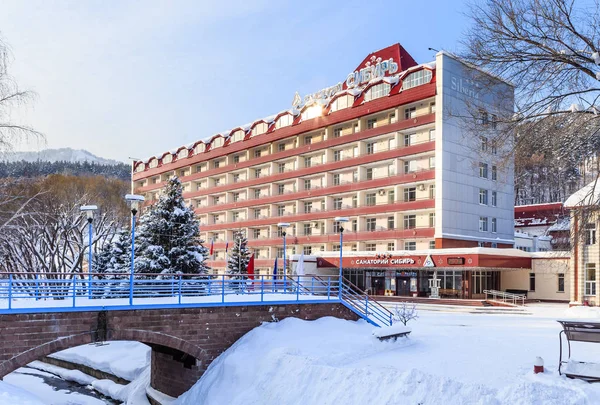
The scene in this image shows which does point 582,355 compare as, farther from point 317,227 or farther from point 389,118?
point 317,227

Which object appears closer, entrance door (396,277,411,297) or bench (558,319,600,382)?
bench (558,319,600,382)

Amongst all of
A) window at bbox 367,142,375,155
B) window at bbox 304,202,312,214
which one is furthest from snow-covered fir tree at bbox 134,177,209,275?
window at bbox 304,202,312,214

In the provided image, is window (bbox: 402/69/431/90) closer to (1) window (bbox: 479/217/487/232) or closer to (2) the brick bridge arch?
(1) window (bbox: 479/217/487/232)

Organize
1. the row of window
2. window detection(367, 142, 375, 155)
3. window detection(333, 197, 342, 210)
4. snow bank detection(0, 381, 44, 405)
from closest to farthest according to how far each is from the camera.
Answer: snow bank detection(0, 381, 44, 405) < the row of window < window detection(367, 142, 375, 155) < window detection(333, 197, 342, 210)

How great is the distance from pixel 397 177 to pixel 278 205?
18.8 metres

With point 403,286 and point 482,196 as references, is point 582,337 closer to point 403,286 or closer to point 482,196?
point 403,286

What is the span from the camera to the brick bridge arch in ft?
52.7

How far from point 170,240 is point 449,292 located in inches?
958

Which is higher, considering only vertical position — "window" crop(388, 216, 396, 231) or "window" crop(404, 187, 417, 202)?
"window" crop(404, 187, 417, 202)

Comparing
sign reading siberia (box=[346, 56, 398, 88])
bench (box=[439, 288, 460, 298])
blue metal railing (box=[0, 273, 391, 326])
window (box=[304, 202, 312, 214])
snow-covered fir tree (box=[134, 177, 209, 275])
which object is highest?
sign reading siberia (box=[346, 56, 398, 88])

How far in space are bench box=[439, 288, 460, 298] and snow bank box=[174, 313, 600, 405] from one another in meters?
23.4

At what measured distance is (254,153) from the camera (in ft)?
230

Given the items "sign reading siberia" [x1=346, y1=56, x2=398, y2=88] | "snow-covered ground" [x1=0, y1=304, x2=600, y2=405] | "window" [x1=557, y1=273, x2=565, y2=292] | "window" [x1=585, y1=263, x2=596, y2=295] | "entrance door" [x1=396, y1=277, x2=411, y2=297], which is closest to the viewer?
"snow-covered ground" [x1=0, y1=304, x2=600, y2=405]

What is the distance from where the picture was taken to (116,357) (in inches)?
1203
